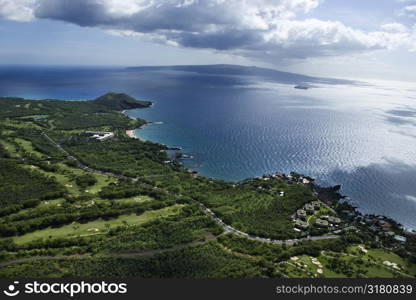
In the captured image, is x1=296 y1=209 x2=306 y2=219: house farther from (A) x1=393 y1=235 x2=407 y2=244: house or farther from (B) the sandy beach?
(B) the sandy beach

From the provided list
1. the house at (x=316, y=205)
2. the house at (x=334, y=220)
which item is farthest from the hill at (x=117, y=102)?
the house at (x=334, y=220)

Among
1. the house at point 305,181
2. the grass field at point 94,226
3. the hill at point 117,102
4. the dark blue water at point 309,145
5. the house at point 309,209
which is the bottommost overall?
the grass field at point 94,226

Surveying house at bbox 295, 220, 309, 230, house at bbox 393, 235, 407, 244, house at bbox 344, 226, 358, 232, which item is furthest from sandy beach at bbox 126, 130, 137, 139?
house at bbox 393, 235, 407, 244

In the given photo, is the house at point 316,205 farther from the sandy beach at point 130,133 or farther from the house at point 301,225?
the sandy beach at point 130,133

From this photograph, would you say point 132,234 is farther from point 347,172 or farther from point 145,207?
point 347,172

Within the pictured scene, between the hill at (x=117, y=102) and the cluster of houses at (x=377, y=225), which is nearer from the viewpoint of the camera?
the cluster of houses at (x=377, y=225)

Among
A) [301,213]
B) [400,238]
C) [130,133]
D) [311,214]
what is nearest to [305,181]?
[311,214]
